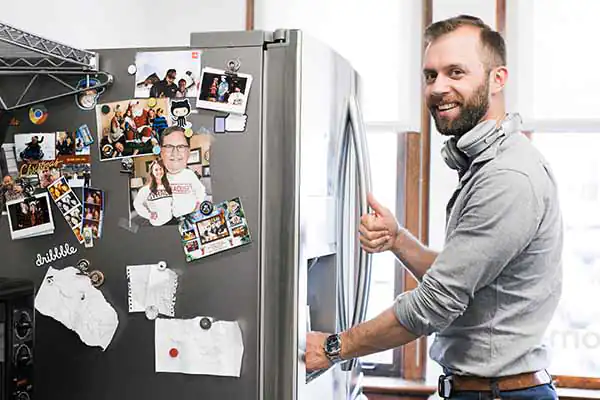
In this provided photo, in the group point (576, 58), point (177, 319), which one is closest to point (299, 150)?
point (177, 319)

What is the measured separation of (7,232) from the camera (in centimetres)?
178

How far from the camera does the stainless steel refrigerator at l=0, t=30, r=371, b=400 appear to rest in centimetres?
169

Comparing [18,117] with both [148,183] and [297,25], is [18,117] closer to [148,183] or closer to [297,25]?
[148,183]

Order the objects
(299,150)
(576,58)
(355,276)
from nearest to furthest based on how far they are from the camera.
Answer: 1. (299,150)
2. (355,276)
3. (576,58)

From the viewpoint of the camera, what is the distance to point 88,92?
1760 mm

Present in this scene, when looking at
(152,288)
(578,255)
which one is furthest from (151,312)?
(578,255)

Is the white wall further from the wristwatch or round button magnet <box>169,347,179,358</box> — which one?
the wristwatch

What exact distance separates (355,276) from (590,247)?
45.6 inches

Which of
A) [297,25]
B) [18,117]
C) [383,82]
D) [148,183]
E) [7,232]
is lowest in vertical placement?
[7,232]

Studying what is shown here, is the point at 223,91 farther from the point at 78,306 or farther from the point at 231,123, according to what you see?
the point at 78,306

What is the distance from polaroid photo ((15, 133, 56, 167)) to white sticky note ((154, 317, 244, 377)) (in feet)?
1.40

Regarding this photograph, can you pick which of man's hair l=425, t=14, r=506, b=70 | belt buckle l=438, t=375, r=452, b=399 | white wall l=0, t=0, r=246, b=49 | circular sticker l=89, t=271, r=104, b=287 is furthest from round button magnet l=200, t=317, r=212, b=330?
white wall l=0, t=0, r=246, b=49

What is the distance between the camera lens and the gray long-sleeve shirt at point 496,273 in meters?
1.75

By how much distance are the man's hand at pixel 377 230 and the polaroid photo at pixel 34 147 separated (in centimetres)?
75
